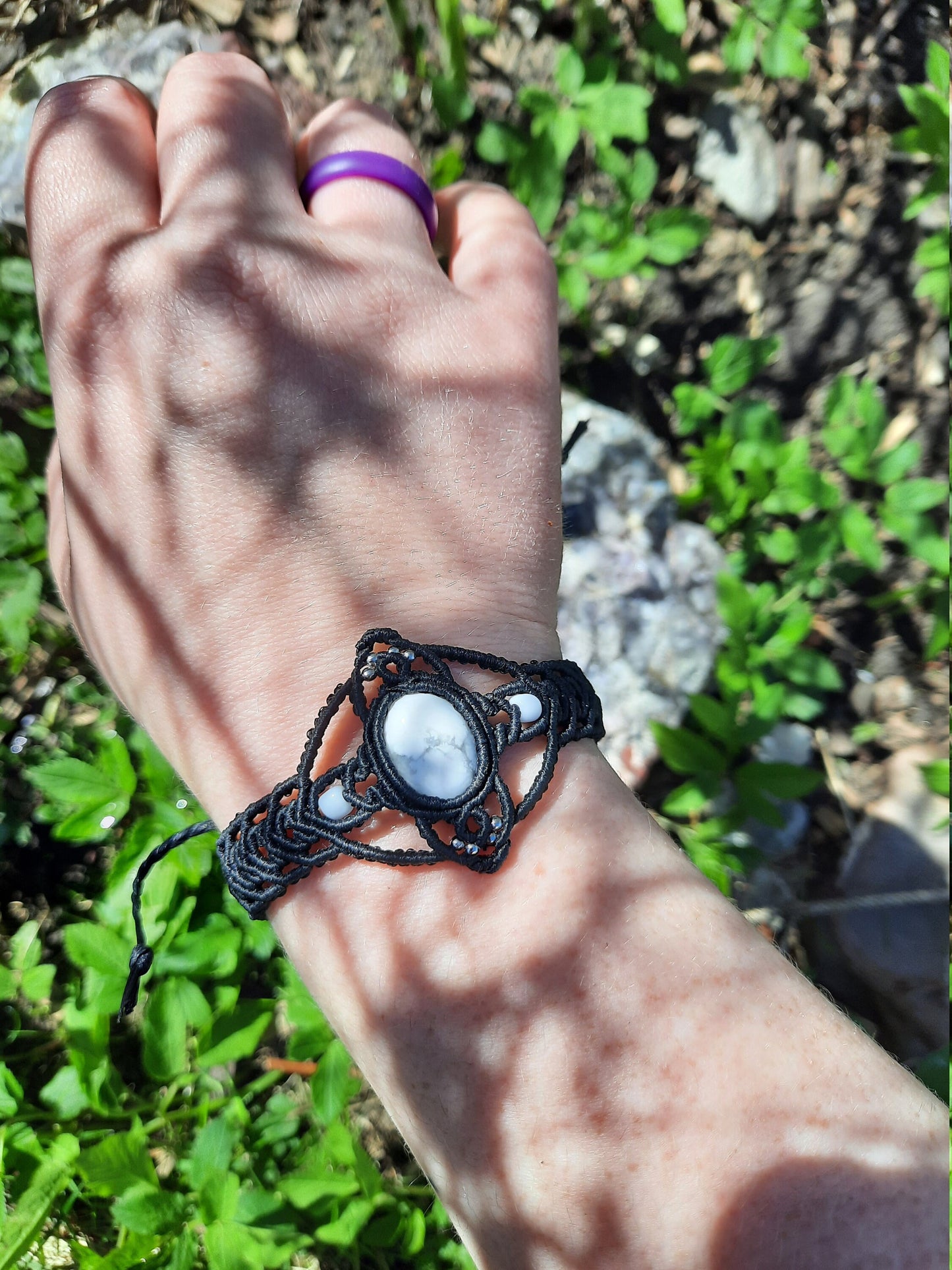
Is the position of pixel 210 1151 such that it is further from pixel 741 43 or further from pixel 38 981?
pixel 741 43

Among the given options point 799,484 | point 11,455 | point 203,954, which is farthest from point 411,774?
point 799,484

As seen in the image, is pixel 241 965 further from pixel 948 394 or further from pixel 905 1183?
pixel 948 394

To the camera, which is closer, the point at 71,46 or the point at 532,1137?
the point at 532,1137

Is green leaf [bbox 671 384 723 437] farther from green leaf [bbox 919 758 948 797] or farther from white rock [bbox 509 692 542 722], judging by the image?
white rock [bbox 509 692 542 722]

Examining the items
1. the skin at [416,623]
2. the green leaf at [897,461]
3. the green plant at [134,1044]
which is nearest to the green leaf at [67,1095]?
the green plant at [134,1044]

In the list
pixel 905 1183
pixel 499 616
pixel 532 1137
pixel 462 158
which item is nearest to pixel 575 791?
pixel 499 616
